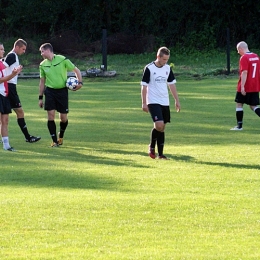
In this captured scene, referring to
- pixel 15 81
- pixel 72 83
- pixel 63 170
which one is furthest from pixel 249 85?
pixel 63 170

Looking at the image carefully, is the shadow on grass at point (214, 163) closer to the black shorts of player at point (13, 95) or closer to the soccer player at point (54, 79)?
the soccer player at point (54, 79)

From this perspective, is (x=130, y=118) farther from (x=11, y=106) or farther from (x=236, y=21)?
(x=236, y=21)

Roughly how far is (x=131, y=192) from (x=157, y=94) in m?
3.44

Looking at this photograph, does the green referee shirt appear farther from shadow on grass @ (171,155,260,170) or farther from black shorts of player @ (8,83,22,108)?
shadow on grass @ (171,155,260,170)

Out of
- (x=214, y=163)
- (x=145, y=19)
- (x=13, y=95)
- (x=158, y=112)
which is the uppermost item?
(x=145, y=19)

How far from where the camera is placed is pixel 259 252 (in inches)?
257

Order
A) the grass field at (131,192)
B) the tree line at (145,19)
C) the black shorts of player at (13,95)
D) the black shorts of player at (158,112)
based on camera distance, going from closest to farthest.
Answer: the grass field at (131,192) < the black shorts of player at (158,112) < the black shorts of player at (13,95) < the tree line at (145,19)

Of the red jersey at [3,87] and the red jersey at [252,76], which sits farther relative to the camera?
the red jersey at [252,76]

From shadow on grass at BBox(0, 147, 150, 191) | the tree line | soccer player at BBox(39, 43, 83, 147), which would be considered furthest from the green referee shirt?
the tree line

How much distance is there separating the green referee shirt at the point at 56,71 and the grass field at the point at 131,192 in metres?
1.14

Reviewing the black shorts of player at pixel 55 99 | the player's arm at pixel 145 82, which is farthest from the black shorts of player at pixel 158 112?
the black shorts of player at pixel 55 99

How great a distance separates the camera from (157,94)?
1274 cm

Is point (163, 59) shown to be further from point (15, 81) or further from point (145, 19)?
point (145, 19)

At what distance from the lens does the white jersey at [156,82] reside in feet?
41.4
